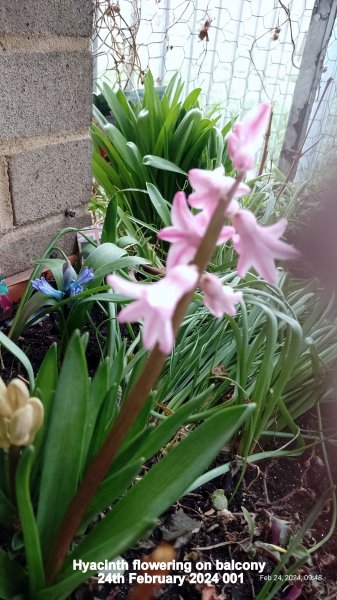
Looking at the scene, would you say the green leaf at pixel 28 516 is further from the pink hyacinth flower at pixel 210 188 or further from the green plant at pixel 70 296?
the green plant at pixel 70 296

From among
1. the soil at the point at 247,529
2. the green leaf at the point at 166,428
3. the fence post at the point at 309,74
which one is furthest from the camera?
the fence post at the point at 309,74

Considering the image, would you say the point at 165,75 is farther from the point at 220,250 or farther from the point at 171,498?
the point at 171,498

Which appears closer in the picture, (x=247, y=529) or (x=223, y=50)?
(x=247, y=529)

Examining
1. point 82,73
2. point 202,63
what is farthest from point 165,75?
point 82,73

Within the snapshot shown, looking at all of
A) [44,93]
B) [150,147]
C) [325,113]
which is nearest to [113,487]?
[44,93]

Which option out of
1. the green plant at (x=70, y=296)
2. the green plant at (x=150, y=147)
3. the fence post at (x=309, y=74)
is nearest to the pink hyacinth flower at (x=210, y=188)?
the green plant at (x=70, y=296)

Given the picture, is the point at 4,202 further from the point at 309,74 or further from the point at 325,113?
the point at 325,113

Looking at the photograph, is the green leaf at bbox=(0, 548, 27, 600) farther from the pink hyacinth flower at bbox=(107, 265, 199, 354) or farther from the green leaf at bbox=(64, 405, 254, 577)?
the pink hyacinth flower at bbox=(107, 265, 199, 354)

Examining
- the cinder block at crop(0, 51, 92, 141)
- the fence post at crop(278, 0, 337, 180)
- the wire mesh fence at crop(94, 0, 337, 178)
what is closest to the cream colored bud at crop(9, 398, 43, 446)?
the cinder block at crop(0, 51, 92, 141)
